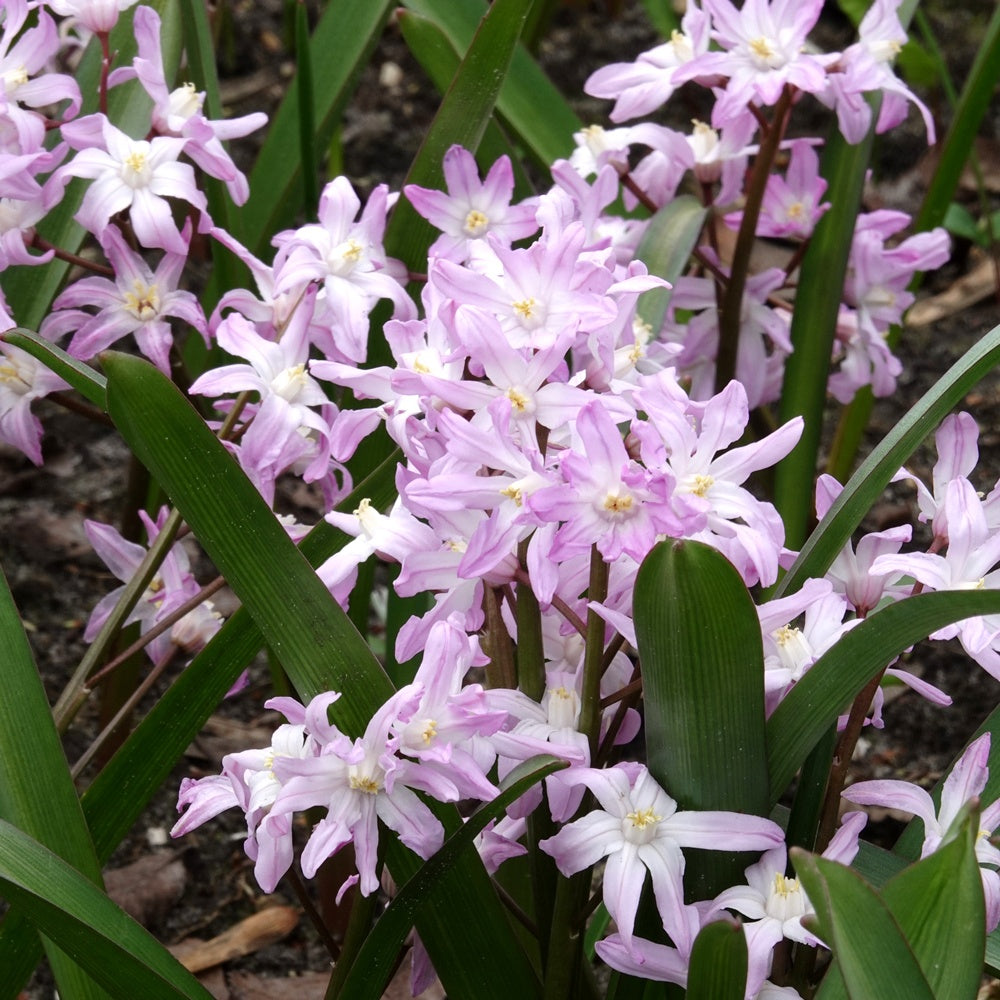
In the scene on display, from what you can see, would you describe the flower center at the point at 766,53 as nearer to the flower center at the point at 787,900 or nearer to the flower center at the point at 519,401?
the flower center at the point at 519,401

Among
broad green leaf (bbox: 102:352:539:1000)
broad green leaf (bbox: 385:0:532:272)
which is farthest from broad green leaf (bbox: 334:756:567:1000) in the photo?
broad green leaf (bbox: 385:0:532:272)

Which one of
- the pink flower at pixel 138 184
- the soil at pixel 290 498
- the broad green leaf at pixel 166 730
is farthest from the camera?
the soil at pixel 290 498

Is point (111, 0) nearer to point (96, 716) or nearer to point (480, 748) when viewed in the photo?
point (480, 748)

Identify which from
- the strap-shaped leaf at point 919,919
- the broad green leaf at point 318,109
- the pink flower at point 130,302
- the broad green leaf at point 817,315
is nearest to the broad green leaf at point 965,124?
the broad green leaf at point 817,315

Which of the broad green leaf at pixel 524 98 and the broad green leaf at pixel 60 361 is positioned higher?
the broad green leaf at pixel 60 361

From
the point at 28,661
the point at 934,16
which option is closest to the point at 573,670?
the point at 28,661

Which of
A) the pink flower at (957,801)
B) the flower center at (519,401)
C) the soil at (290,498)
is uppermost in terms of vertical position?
the flower center at (519,401)
